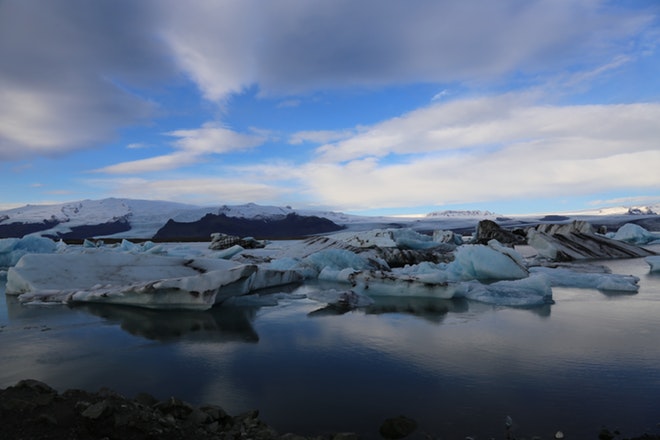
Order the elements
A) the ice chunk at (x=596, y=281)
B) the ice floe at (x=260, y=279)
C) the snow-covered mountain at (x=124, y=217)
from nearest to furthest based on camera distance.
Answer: the ice floe at (x=260, y=279) → the ice chunk at (x=596, y=281) → the snow-covered mountain at (x=124, y=217)

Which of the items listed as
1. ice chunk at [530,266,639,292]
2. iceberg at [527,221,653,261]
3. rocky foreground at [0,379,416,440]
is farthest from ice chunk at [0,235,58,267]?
iceberg at [527,221,653,261]

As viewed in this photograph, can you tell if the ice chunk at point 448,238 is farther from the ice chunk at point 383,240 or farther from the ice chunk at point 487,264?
the ice chunk at point 487,264

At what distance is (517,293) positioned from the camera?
18.6 feet

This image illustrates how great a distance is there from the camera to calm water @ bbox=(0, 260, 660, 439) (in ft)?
6.75

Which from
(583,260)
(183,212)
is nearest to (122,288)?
(583,260)

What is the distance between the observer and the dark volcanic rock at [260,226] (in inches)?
2689

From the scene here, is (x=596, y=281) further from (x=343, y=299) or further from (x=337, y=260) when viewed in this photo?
(x=337, y=260)

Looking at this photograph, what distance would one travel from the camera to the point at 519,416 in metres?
2.01

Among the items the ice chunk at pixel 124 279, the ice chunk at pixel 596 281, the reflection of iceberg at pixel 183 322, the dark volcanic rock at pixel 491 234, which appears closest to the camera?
the reflection of iceberg at pixel 183 322

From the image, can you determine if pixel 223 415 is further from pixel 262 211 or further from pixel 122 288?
pixel 262 211

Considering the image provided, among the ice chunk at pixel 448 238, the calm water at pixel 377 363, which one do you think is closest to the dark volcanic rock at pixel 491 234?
the ice chunk at pixel 448 238

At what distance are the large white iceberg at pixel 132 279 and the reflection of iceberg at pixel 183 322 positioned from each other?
0.17 m

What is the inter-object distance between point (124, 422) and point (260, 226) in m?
75.2

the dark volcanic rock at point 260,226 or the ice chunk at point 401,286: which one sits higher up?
the ice chunk at point 401,286
